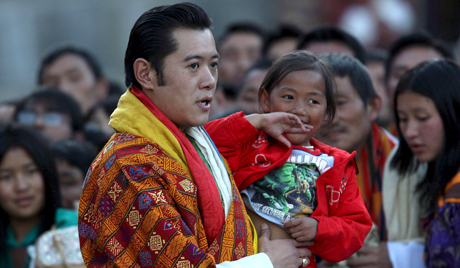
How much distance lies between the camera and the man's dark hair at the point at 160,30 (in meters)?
2.28

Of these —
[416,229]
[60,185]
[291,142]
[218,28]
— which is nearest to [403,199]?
[416,229]

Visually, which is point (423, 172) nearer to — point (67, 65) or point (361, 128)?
point (361, 128)

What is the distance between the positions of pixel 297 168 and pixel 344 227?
356 mm

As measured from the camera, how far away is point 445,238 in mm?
3176

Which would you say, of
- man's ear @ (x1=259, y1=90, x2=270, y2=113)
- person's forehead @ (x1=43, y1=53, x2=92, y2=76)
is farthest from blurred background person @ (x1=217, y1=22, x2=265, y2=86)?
man's ear @ (x1=259, y1=90, x2=270, y2=113)

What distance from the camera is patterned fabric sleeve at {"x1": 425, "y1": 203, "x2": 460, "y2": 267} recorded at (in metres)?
3.12

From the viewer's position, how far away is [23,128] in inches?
171

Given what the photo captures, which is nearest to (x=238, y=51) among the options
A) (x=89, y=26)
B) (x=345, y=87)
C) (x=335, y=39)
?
(x=335, y=39)

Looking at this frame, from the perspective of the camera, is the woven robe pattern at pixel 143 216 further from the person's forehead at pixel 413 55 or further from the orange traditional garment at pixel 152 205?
the person's forehead at pixel 413 55

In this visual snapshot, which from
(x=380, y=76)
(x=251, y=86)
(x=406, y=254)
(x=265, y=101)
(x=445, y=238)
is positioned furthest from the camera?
(x=380, y=76)

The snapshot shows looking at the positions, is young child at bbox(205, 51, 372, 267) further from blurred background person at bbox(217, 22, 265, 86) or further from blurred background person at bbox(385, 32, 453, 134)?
blurred background person at bbox(217, 22, 265, 86)

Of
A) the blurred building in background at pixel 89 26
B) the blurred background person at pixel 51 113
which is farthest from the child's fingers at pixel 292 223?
the blurred building in background at pixel 89 26

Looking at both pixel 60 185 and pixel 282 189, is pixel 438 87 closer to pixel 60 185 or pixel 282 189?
pixel 282 189

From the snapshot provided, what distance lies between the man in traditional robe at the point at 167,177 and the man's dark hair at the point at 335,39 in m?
2.58
